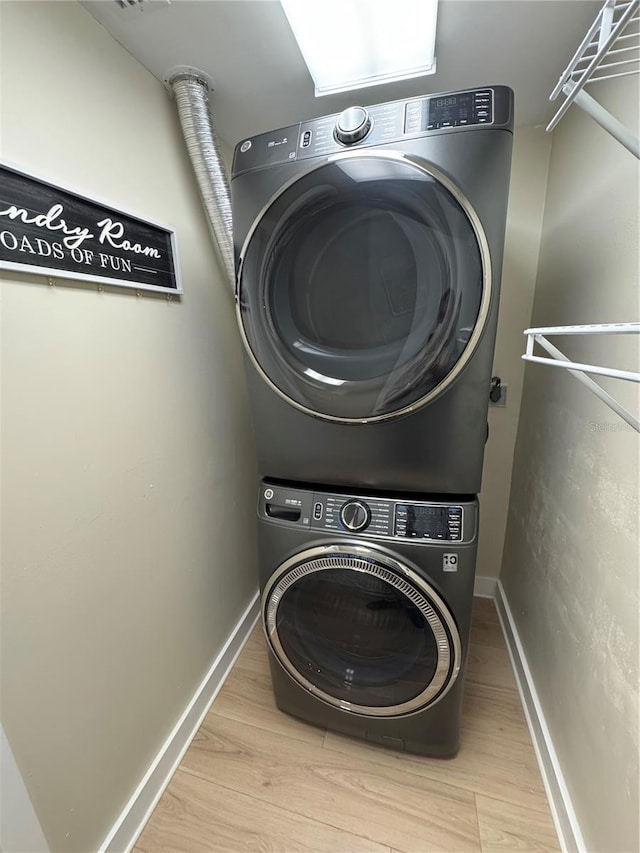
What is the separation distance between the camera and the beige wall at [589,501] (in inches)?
32.2

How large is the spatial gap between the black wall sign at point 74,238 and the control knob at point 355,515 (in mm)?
799

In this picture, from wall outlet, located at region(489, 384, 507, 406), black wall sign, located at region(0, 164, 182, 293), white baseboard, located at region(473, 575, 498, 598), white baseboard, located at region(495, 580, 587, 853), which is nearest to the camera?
black wall sign, located at region(0, 164, 182, 293)

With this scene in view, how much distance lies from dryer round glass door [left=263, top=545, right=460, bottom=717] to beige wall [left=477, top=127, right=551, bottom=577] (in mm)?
899

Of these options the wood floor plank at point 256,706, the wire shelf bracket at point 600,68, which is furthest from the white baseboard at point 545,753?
the wire shelf bracket at point 600,68

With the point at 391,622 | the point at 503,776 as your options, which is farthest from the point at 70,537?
the point at 503,776

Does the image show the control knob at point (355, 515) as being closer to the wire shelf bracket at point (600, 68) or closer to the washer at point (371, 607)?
the washer at point (371, 607)

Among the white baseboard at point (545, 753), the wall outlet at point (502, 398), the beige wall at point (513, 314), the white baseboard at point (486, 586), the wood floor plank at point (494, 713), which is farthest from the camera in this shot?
the white baseboard at point (486, 586)

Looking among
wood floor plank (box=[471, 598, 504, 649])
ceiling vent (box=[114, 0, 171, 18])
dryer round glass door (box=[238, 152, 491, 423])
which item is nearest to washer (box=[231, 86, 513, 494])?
dryer round glass door (box=[238, 152, 491, 423])

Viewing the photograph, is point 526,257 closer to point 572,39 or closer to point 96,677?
point 572,39

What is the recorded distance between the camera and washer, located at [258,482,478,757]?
0.99m

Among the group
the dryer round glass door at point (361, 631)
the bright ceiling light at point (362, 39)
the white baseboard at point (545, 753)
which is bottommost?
the white baseboard at point (545, 753)

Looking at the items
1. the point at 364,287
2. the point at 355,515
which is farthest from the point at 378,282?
the point at 355,515

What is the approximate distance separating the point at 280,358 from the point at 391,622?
30.5 inches

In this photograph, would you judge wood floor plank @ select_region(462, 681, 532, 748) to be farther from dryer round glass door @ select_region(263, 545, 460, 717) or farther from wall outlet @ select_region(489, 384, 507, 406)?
wall outlet @ select_region(489, 384, 507, 406)
